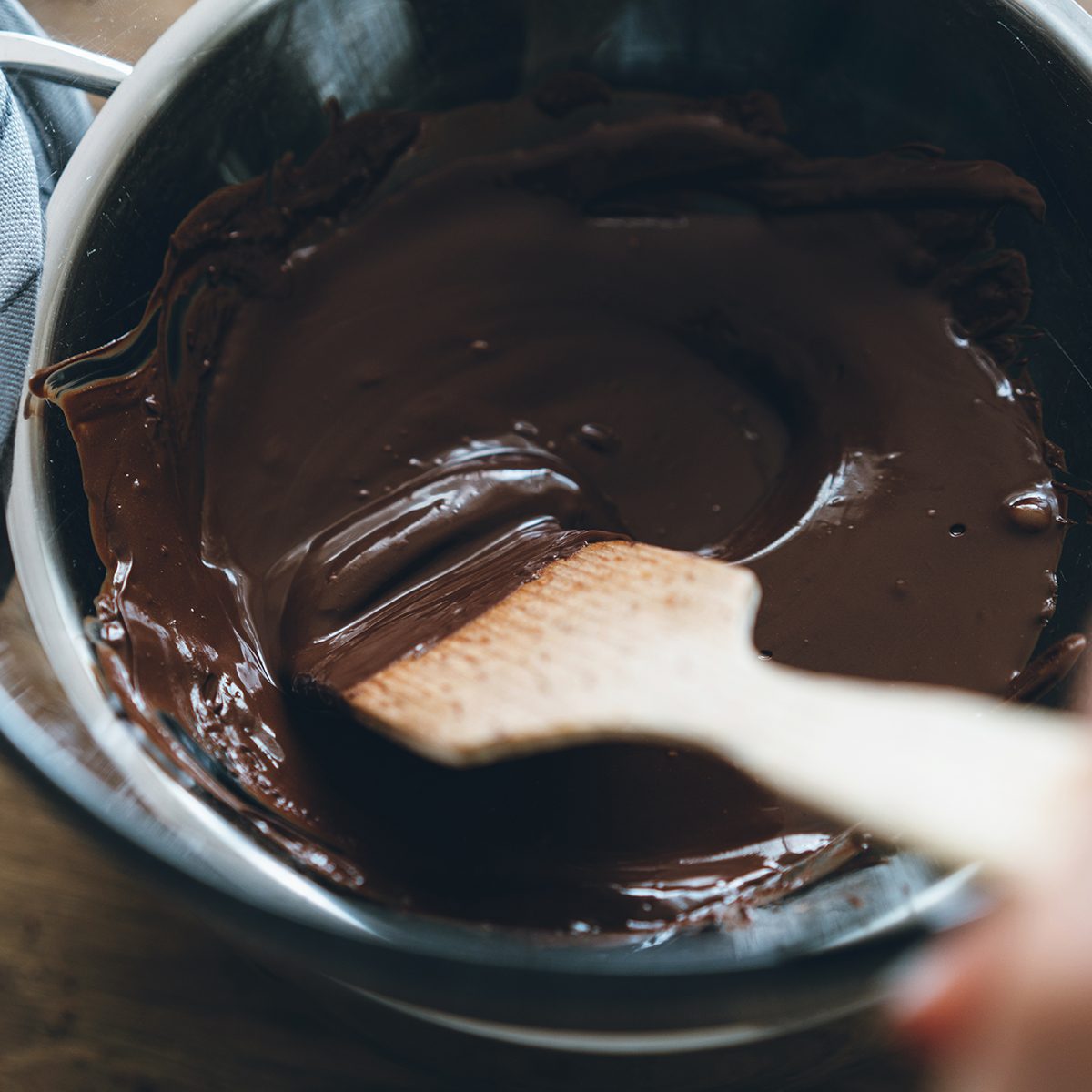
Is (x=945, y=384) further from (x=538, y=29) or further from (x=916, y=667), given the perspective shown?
(x=538, y=29)

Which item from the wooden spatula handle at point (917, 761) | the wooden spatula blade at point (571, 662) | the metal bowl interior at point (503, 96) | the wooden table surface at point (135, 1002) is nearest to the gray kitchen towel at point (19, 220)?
the metal bowl interior at point (503, 96)

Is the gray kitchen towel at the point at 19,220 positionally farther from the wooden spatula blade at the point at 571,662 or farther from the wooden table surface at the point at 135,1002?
the wooden spatula blade at the point at 571,662

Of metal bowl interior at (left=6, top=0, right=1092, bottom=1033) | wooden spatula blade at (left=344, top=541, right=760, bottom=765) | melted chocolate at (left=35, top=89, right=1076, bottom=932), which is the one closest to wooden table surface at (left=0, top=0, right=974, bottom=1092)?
metal bowl interior at (left=6, top=0, right=1092, bottom=1033)

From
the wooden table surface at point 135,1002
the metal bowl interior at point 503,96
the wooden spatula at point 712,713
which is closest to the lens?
the metal bowl interior at point 503,96

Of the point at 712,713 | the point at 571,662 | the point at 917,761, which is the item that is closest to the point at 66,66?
the point at 571,662

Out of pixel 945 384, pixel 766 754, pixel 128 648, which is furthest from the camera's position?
pixel 945 384

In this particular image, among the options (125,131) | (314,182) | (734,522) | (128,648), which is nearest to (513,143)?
(314,182)

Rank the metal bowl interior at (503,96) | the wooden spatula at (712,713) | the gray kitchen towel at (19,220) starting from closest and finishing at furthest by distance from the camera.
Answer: the metal bowl interior at (503,96) < the wooden spatula at (712,713) < the gray kitchen towel at (19,220)
